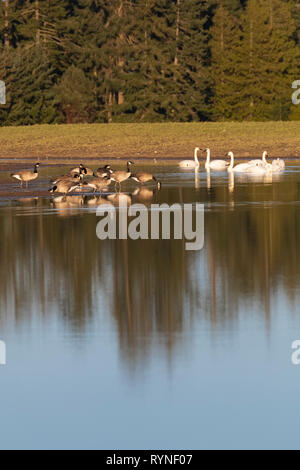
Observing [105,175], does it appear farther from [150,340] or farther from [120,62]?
[120,62]

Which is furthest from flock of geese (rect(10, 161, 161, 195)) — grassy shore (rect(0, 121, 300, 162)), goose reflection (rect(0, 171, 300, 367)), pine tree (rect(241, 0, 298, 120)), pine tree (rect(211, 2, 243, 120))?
pine tree (rect(211, 2, 243, 120))

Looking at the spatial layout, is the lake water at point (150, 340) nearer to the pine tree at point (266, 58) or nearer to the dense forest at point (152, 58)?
the dense forest at point (152, 58)

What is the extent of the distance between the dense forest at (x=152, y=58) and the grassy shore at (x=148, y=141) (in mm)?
17358

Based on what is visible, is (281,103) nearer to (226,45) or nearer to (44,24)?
(226,45)

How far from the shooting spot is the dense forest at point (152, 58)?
8625 cm

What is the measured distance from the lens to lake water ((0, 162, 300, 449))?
27.1ft

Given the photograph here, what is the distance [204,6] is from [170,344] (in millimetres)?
81631

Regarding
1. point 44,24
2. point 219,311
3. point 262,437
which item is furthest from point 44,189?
point 44,24

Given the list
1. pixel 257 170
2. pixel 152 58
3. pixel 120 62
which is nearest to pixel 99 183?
pixel 257 170

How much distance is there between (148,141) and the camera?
5784cm

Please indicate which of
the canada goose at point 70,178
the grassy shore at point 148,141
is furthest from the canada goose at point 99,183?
the grassy shore at point 148,141

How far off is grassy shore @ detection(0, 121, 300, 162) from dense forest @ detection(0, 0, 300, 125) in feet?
56.9

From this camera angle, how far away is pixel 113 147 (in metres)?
56.6

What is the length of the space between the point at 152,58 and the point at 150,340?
79.5 metres
